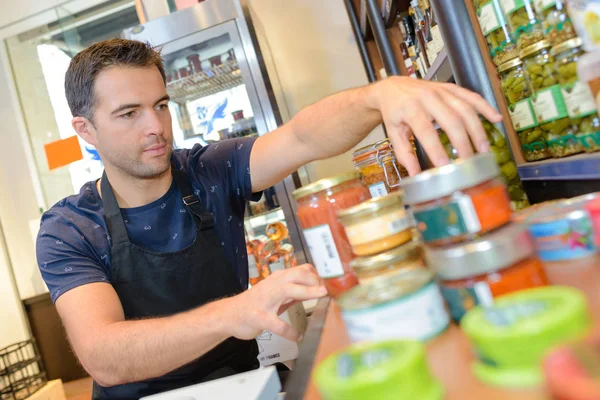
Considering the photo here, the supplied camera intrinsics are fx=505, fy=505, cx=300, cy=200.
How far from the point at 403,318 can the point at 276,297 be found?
357 mm

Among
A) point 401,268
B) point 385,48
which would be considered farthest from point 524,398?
point 385,48

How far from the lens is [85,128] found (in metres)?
1.81

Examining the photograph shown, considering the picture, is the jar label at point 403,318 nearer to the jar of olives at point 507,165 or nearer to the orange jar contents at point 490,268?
the orange jar contents at point 490,268

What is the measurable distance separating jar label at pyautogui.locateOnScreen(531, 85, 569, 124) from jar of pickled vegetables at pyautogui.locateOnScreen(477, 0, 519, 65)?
13cm

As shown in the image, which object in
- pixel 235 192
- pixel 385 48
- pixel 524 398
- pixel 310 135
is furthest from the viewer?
pixel 385 48

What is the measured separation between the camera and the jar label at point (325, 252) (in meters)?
0.87

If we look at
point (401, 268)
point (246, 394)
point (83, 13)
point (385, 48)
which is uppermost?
point (83, 13)

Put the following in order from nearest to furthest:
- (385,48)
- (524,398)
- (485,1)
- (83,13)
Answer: (524,398) → (485,1) → (385,48) → (83,13)

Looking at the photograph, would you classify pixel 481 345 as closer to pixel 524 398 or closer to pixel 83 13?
pixel 524 398

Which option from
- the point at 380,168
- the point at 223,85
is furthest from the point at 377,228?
the point at 223,85

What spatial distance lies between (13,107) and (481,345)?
4559mm

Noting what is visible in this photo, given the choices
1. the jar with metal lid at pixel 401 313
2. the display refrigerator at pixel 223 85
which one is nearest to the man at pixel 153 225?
the jar with metal lid at pixel 401 313

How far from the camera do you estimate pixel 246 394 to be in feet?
2.61

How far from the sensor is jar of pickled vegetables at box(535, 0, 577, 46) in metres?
0.90
